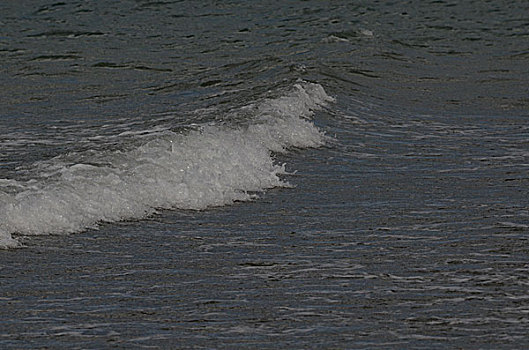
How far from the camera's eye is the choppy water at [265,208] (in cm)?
549

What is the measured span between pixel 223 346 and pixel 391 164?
5358mm

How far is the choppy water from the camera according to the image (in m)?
5.49

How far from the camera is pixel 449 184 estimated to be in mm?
9156

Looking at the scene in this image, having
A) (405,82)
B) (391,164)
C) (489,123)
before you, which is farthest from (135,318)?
(405,82)

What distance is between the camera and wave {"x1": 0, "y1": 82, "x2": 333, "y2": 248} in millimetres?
7531

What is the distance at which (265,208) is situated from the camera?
8352mm

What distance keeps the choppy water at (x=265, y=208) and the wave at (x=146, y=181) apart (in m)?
0.02

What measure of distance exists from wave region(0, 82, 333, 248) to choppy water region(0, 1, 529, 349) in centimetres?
2

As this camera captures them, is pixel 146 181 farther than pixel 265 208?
Yes

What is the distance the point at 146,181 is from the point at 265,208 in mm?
982

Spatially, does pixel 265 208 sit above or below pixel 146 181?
below

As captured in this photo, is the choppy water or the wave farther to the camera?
the wave

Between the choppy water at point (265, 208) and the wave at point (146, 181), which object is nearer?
the choppy water at point (265, 208)

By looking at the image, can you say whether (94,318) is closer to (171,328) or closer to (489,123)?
(171,328)
